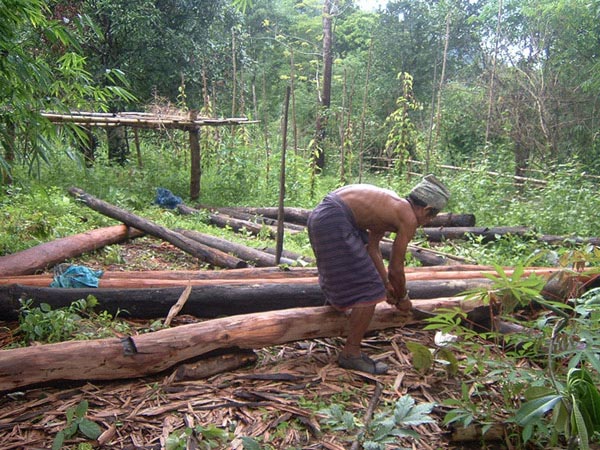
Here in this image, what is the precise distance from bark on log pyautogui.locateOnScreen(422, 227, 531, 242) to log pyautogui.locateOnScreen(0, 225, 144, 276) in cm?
453

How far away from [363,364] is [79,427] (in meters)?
1.76

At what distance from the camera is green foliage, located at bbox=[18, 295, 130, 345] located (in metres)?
3.52

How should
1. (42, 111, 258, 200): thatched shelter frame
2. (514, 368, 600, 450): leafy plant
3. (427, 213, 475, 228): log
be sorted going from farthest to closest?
(42, 111, 258, 200): thatched shelter frame
(427, 213, 475, 228): log
(514, 368, 600, 450): leafy plant

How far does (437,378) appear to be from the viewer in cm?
345

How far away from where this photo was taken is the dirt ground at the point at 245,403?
2.70 metres

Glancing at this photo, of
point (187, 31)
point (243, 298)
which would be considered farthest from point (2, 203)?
point (187, 31)

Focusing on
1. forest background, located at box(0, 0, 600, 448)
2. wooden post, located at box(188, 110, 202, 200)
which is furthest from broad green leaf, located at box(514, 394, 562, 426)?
wooden post, located at box(188, 110, 202, 200)

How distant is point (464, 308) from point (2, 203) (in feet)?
20.5

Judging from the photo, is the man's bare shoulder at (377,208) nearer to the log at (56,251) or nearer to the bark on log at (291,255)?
the bark on log at (291,255)

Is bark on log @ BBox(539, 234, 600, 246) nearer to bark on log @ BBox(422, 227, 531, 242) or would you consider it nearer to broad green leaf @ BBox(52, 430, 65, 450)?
bark on log @ BBox(422, 227, 531, 242)

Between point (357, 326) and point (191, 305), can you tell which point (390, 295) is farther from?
point (191, 305)

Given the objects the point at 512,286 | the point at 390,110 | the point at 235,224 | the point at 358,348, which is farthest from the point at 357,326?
the point at 390,110

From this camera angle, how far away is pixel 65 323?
359 centimetres

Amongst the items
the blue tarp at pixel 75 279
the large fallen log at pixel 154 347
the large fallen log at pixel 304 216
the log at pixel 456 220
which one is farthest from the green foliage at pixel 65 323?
the log at pixel 456 220
